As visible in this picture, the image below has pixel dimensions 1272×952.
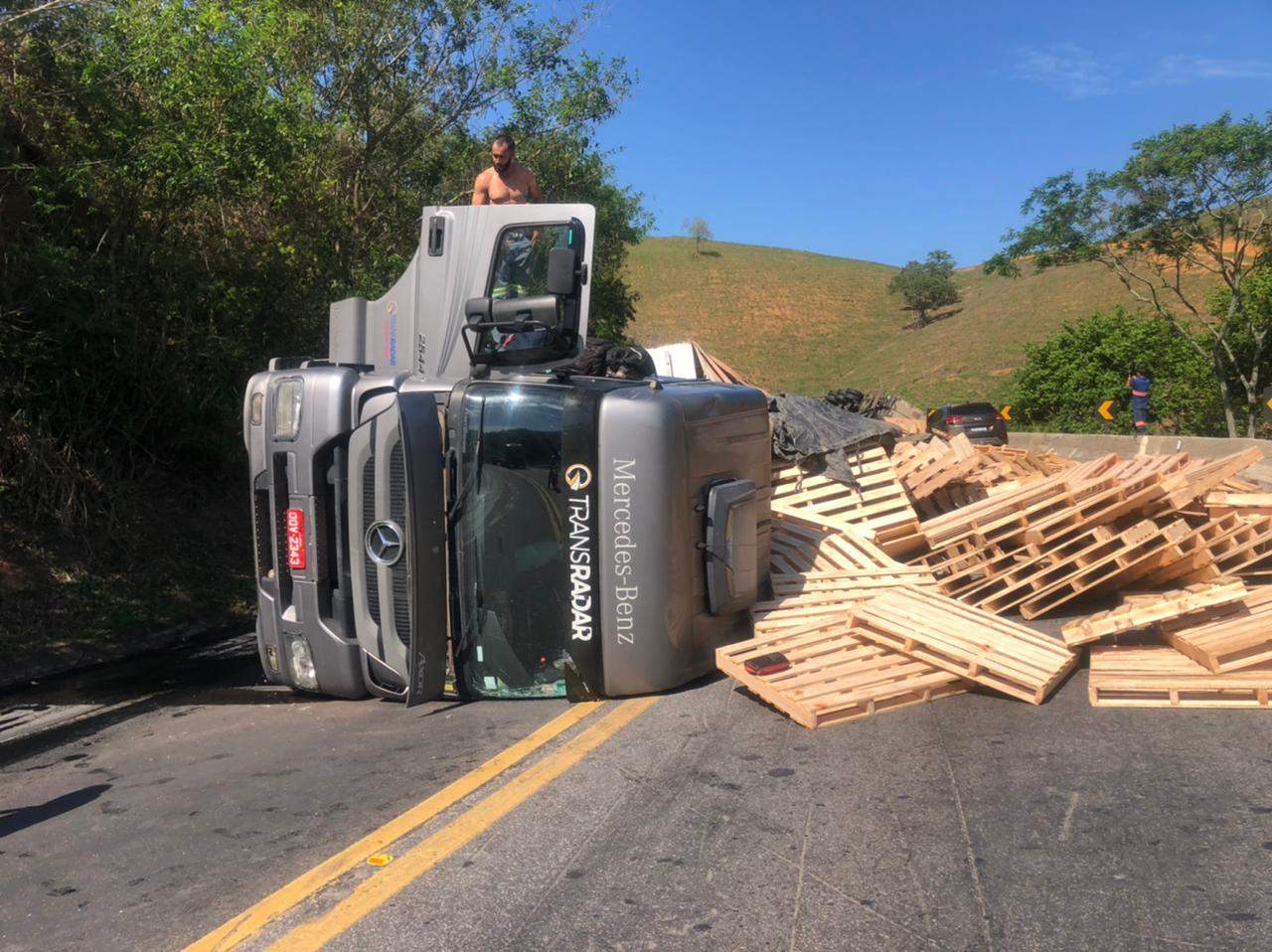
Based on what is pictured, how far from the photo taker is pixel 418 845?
3.63 metres

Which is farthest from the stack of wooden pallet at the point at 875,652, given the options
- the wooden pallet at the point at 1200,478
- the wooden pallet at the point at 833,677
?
the wooden pallet at the point at 1200,478

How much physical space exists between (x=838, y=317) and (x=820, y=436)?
86.2m

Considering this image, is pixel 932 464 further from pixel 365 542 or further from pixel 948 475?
pixel 365 542

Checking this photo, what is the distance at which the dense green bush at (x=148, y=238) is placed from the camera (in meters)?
9.52

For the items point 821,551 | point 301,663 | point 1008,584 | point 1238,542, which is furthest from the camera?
point 1238,542

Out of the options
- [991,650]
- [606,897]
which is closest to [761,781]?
[606,897]

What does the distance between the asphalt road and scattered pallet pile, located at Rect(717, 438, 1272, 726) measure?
21 cm

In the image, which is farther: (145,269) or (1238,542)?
(145,269)

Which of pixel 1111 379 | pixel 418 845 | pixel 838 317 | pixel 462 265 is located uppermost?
pixel 838 317

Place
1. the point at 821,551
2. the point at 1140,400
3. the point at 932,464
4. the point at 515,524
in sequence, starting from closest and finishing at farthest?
1. the point at 515,524
2. the point at 821,551
3. the point at 932,464
4. the point at 1140,400

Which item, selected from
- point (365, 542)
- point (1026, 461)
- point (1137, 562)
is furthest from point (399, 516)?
point (1026, 461)

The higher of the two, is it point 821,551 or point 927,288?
point 927,288

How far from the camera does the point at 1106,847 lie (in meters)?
3.46

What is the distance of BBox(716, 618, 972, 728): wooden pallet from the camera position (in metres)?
4.89
